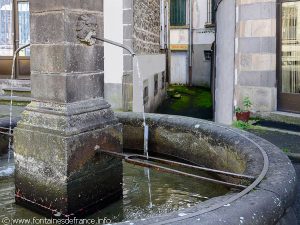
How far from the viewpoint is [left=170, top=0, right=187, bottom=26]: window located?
22328 millimetres

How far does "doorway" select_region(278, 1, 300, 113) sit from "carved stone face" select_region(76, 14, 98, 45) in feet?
17.3

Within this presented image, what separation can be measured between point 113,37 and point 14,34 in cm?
450

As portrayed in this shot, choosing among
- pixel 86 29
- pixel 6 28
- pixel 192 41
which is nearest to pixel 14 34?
pixel 6 28

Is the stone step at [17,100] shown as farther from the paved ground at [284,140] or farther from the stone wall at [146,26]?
the paved ground at [284,140]

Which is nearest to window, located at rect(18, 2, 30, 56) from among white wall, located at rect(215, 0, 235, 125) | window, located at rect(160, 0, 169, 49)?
window, located at rect(160, 0, 169, 49)

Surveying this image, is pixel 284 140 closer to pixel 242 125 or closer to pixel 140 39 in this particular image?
pixel 242 125

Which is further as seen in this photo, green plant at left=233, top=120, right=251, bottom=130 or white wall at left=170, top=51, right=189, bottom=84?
white wall at left=170, top=51, right=189, bottom=84

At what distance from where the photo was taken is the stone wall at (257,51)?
7.66 meters

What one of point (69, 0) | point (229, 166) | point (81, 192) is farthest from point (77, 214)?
point (69, 0)

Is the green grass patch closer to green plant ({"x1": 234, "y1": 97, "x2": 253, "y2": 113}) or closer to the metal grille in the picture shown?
green plant ({"x1": 234, "y1": 97, "x2": 253, "y2": 113})

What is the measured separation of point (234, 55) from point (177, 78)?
591 inches

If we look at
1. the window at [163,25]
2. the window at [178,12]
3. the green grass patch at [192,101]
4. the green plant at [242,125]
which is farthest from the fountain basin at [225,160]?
the window at [178,12]

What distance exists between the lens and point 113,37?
9.12 m

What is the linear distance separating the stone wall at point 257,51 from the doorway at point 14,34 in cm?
674
